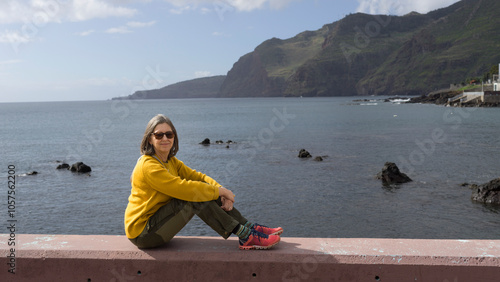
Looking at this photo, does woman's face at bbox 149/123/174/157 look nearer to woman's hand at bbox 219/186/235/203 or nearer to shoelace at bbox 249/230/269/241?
woman's hand at bbox 219/186/235/203

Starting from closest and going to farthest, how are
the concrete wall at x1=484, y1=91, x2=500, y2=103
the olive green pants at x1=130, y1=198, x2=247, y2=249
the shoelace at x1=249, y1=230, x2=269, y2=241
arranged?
the olive green pants at x1=130, y1=198, x2=247, y2=249
the shoelace at x1=249, y1=230, x2=269, y2=241
the concrete wall at x1=484, y1=91, x2=500, y2=103

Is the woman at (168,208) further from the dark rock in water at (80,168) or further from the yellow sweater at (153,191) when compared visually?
the dark rock in water at (80,168)

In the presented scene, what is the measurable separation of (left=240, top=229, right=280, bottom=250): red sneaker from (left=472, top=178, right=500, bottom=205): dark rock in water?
60.8ft

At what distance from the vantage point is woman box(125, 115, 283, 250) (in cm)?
445

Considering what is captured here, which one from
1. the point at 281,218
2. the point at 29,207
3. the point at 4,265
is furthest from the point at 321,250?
the point at 29,207

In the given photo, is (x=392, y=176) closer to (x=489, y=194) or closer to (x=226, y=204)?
(x=489, y=194)

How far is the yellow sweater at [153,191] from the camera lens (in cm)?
454

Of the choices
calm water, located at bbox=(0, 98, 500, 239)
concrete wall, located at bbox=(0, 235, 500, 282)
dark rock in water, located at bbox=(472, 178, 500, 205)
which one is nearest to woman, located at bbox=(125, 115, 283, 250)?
concrete wall, located at bbox=(0, 235, 500, 282)

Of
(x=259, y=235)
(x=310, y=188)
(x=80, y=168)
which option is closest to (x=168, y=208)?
(x=259, y=235)

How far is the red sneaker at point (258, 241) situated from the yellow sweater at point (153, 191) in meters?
0.54

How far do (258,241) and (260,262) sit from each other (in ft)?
1.22

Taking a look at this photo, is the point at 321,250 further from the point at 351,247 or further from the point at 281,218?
the point at 281,218

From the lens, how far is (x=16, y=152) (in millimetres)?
48469

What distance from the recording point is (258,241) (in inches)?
175
